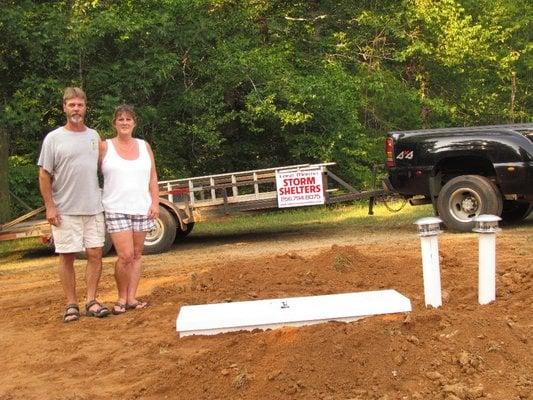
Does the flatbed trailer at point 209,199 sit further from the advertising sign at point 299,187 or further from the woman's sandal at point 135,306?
the woman's sandal at point 135,306

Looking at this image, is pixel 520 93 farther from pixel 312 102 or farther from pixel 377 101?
pixel 312 102

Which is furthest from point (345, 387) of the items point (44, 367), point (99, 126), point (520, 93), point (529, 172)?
point (520, 93)

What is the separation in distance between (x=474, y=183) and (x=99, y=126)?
26.6ft

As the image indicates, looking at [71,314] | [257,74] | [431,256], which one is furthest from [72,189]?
[257,74]

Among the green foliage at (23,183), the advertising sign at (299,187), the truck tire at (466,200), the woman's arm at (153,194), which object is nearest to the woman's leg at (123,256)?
the woman's arm at (153,194)

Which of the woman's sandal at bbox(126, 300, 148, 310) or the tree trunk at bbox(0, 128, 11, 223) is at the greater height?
the tree trunk at bbox(0, 128, 11, 223)

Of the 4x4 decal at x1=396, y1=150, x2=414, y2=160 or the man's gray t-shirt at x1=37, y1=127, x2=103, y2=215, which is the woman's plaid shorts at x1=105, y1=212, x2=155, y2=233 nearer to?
the man's gray t-shirt at x1=37, y1=127, x2=103, y2=215

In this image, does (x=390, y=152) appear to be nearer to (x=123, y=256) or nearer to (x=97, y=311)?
(x=123, y=256)

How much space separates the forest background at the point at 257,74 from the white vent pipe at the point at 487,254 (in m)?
11.0

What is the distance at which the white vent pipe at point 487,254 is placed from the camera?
5273 mm

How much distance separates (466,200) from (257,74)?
335 inches

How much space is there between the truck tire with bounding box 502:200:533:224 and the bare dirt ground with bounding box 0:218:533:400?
188 inches

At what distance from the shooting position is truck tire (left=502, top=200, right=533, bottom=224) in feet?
41.5

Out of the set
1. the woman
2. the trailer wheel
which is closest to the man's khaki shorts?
the woman
